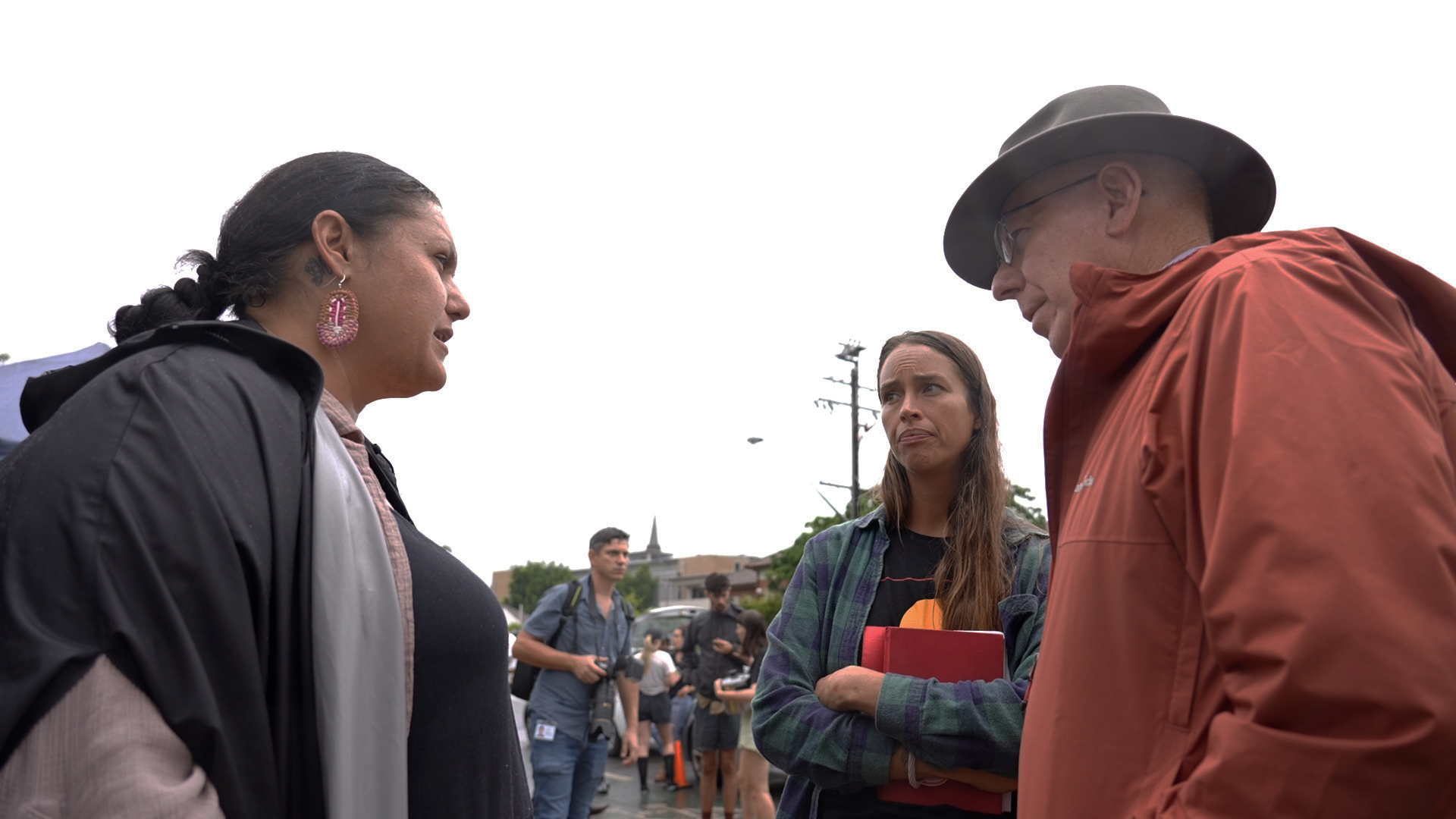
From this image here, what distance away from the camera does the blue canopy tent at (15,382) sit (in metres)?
4.47

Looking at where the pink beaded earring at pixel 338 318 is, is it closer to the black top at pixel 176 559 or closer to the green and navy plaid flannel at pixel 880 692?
the black top at pixel 176 559

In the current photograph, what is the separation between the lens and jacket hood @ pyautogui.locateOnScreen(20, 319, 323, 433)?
4.48ft

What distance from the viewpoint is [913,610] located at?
8.77ft

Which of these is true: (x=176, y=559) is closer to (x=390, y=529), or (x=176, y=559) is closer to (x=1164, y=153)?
(x=390, y=529)

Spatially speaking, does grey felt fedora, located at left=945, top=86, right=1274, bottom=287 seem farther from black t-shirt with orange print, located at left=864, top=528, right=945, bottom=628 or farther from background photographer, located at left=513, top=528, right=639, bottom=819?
background photographer, located at left=513, top=528, right=639, bottom=819

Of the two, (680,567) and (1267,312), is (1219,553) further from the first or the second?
(680,567)

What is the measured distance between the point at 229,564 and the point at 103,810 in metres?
0.29

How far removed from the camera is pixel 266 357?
1.46m

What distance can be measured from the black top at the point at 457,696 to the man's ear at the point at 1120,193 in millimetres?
1298

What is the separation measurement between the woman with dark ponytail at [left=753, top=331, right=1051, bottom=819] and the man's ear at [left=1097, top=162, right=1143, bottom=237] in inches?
42.6

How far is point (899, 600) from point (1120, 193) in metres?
1.35

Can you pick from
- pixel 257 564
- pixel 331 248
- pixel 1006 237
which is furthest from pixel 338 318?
pixel 1006 237

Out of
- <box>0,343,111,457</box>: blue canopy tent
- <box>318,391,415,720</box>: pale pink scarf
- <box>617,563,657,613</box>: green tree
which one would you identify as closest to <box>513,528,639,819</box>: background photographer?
<box>0,343,111,457</box>: blue canopy tent

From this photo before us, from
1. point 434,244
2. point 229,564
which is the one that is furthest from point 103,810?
point 434,244
